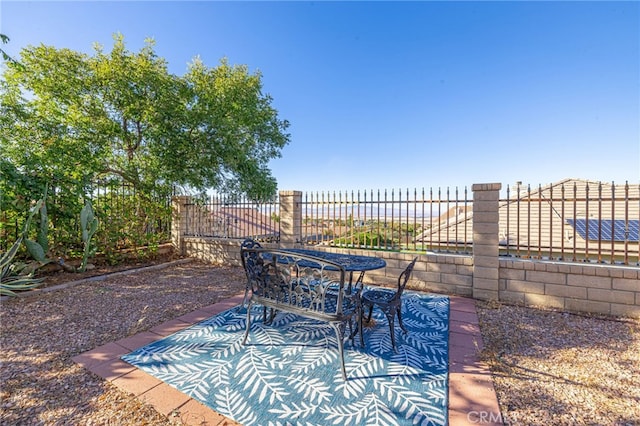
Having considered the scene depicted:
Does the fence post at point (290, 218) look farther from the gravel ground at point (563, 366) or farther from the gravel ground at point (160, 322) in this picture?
the gravel ground at point (563, 366)

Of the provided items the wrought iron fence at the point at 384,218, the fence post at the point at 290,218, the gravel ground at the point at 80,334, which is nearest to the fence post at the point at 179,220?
the gravel ground at the point at 80,334

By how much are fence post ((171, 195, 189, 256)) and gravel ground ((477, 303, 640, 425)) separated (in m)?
7.62

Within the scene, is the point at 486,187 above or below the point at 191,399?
above

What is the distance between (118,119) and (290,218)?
5.56m

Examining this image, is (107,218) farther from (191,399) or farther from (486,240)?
(486,240)

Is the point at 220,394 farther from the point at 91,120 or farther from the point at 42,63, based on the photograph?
the point at 42,63

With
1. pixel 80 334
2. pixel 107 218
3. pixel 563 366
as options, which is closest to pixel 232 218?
pixel 107 218

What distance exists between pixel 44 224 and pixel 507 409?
7.10m

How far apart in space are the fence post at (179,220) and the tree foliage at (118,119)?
0.52m

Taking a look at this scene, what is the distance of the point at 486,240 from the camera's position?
165 inches

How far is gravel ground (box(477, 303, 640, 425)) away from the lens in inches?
70.6

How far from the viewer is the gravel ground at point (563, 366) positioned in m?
1.79

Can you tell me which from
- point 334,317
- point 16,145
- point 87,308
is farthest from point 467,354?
point 16,145

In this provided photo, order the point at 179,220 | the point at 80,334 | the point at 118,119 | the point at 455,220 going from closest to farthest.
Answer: the point at 80,334
the point at 455,220
the point at 118,119
the point at 179,220
